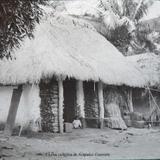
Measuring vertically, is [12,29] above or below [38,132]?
above

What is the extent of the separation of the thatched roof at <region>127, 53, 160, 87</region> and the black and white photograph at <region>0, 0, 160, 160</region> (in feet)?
0.11

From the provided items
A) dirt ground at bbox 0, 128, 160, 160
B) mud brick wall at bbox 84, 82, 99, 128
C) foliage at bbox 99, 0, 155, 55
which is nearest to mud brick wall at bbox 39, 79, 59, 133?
dirt ground at bbox 0, 128, 160, 160

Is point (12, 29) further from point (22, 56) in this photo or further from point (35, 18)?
point (22, 56)

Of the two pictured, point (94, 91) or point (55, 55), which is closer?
point (55, 55)

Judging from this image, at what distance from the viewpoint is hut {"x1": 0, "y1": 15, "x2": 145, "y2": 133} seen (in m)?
8.37

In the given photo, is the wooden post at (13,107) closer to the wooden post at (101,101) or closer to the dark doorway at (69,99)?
the dark doorway at (69,99)

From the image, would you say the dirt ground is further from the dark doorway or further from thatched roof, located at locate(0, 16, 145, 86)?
thatched roof, located at locate(0, 16, 145, 86)

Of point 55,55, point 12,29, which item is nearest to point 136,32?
point 55,55

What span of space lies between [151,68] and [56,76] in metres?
4.00

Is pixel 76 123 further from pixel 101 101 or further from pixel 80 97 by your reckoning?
pixel 101 101

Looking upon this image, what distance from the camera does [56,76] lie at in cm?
832

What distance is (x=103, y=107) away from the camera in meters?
10.0

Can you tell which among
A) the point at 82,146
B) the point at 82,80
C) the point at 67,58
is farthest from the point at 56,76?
the point at 82,146

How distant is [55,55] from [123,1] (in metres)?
2.42
